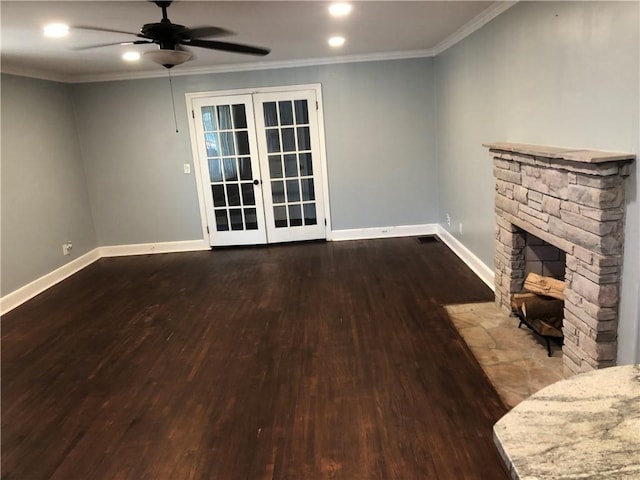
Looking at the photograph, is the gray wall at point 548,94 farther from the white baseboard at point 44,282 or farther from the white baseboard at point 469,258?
the white baseboard at point 44,282

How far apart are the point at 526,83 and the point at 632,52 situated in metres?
1.21

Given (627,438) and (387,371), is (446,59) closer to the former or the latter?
(387,371)

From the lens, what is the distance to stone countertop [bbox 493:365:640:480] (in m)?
0.96

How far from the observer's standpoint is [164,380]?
126 inches

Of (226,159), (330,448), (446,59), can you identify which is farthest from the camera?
(226,159)

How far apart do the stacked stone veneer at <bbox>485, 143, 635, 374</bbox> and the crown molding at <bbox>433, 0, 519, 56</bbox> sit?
1.16 metres

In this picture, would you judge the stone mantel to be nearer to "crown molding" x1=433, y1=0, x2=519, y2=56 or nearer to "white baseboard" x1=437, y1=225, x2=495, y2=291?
"crown molding" x1=433, y1=0, x2=519, y2=56

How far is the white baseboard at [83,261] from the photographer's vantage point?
490cm

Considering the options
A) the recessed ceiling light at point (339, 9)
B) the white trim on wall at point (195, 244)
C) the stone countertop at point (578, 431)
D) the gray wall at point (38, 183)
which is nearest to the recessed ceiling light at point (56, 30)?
the gray wall at point (38, 183)

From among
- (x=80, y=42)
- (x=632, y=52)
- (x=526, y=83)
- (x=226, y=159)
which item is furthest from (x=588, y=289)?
(x=226, y=159)

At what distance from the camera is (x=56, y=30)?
3.57 m

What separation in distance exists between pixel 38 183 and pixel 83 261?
127 cm

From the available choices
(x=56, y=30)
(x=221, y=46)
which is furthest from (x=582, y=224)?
(x=56, y=30)

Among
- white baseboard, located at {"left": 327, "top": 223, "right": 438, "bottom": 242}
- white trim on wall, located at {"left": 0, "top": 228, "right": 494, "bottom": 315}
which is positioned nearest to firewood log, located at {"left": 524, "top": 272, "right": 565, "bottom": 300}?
white trim on wall, located at {"left": 0, "top": 228, "right": 494, "bottom": 315}
